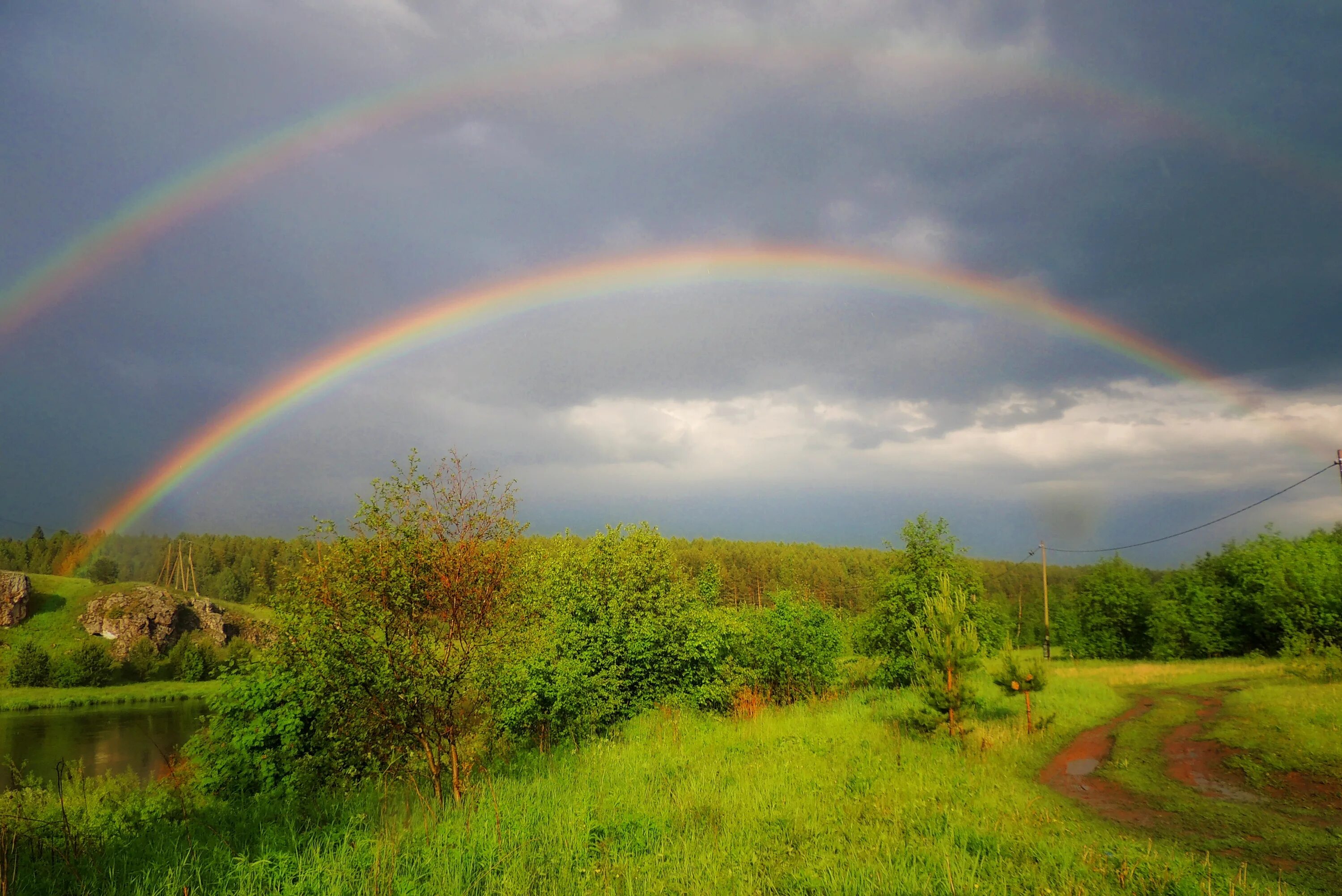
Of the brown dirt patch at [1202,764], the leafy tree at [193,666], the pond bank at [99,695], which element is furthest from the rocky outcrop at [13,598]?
the brown dirt patch at [1202,764]

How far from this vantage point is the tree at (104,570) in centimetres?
13112

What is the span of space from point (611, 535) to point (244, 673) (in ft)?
37.1

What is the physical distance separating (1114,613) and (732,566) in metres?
59.1

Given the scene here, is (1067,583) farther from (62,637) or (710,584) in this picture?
(62,637)

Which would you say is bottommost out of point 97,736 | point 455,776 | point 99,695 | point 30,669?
point 99,695

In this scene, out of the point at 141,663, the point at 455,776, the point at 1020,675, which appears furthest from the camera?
the point at 141,663

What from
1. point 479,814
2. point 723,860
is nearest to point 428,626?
point 479,814

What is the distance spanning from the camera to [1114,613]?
78000 millimetres

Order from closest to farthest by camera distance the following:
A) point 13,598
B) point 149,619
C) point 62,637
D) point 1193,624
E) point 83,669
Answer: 1. point 1193,624
2. point 83,669
3. point 13,598
4. point 62,637
5. point 149,619

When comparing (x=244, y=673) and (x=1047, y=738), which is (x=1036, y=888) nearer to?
(x=244, y=673)

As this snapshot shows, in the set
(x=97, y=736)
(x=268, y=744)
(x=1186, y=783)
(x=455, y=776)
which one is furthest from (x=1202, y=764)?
(x=97, y=736)

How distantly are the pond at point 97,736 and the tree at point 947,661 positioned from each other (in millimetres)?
33116

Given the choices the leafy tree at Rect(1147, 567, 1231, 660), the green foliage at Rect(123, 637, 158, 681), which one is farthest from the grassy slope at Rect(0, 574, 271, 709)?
the leafy tree at Rect(1147, 567, 1231, 660)

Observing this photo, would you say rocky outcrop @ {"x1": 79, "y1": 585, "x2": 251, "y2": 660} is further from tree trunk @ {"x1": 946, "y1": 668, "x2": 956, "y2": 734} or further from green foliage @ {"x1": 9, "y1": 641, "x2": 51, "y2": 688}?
tree trunk @ {"x1": 946, "y1": 668, "x2": 956, "y2": 734}
